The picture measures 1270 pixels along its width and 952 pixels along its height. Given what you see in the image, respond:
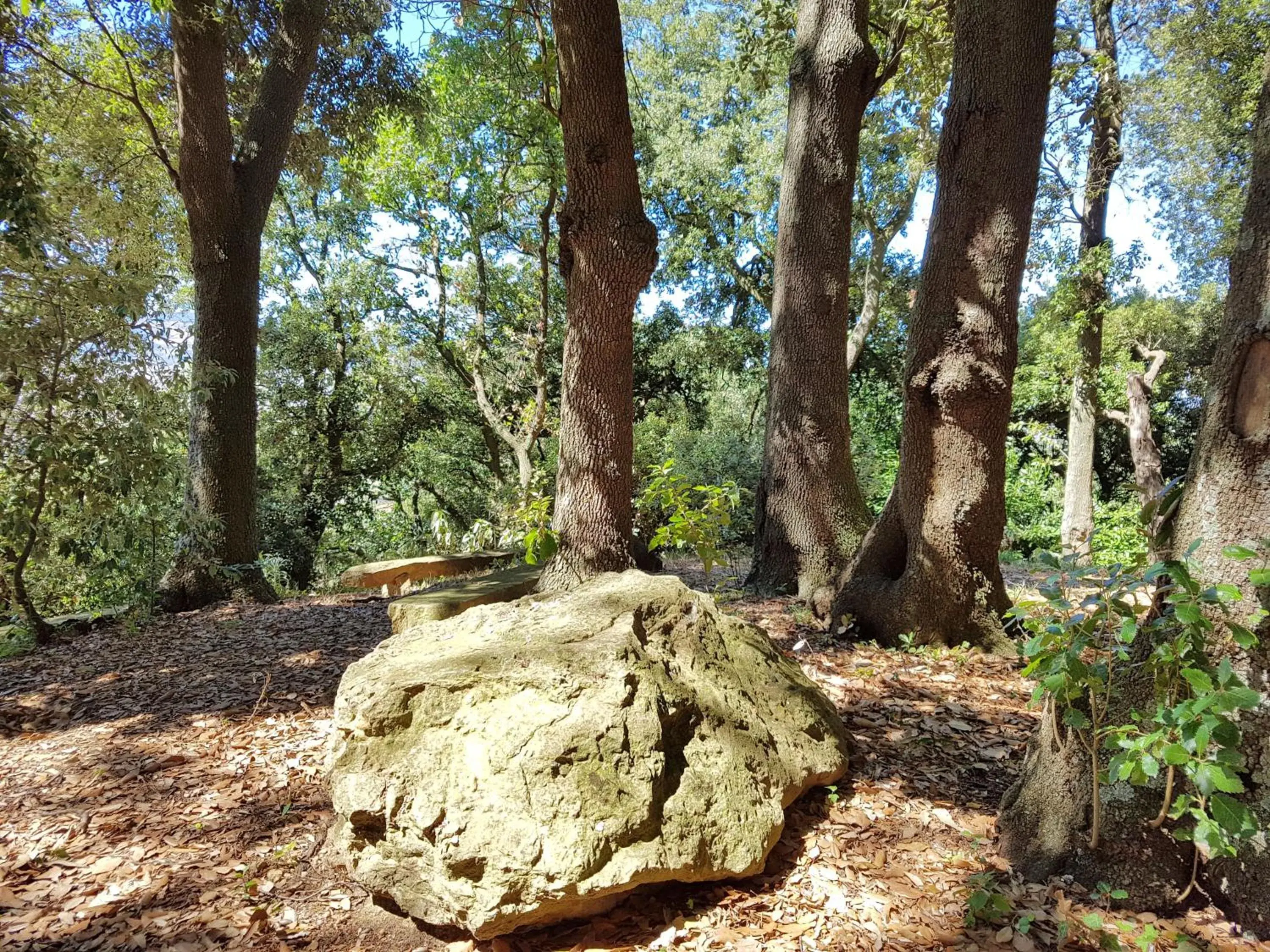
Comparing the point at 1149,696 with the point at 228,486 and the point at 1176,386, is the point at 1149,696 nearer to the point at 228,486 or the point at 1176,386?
the point at 228,486

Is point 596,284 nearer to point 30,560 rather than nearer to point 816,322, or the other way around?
point 816,322

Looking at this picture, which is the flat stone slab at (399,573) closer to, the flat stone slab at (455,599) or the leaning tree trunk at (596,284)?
the flat stone slab at (455,599)

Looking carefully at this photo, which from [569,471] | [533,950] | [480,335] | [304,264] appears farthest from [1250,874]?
[304,264]

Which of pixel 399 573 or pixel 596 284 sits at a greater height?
pixel 596 284

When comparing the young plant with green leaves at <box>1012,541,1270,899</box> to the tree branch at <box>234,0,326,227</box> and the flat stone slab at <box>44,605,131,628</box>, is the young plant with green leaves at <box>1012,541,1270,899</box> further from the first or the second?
the tree branch at <box>234,0,326,227</box>

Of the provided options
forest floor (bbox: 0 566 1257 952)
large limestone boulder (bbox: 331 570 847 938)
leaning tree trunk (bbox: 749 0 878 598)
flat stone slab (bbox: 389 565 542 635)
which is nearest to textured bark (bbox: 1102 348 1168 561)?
leaning tree trunk (bbox: 749 0 878 598)

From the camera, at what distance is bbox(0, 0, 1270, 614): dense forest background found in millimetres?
4898

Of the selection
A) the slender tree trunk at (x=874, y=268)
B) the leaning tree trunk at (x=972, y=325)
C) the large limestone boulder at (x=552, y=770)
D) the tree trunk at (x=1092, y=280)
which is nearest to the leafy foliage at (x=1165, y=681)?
the large limestone boulder at (x=552, y=770)

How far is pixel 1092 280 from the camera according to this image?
997 cm

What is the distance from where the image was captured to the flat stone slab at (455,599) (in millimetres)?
4344

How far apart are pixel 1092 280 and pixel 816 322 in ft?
23.9

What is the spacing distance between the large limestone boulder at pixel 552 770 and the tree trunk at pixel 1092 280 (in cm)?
899

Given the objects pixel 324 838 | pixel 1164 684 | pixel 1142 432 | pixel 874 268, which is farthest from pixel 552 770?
pixel 874 268

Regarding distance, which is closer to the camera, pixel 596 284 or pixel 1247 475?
pixel 1247 475
